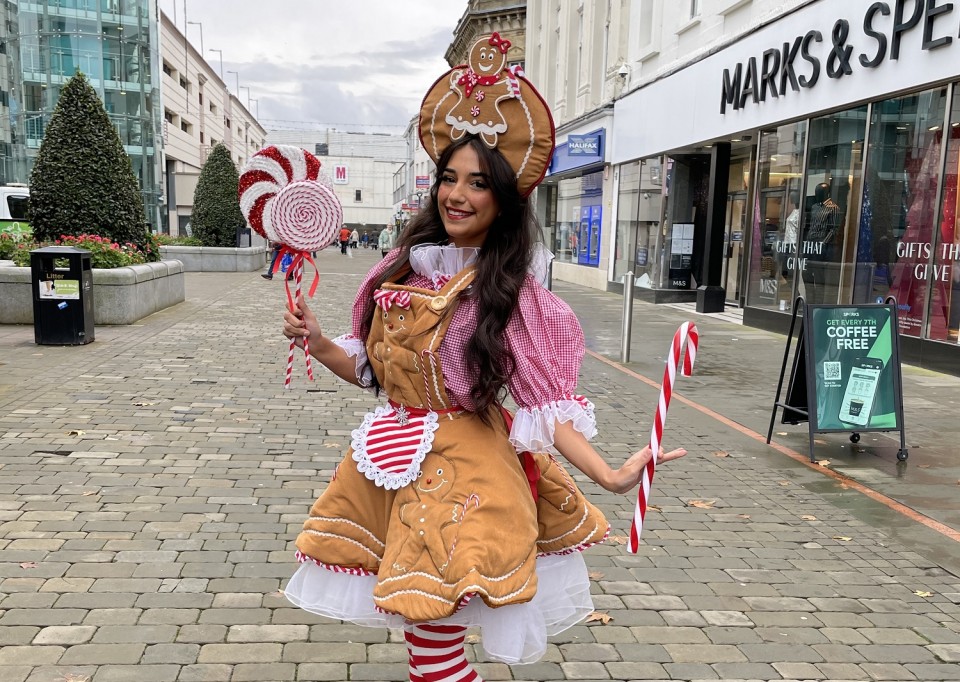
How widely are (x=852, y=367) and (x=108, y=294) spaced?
9874mm

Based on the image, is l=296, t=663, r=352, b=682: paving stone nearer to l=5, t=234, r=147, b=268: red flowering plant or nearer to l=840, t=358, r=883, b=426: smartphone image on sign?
l=840, t=358, r=883, b=426: smartphone image on sign

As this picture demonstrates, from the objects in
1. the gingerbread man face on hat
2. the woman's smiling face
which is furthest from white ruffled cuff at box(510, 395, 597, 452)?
the gingerbread man face on hat

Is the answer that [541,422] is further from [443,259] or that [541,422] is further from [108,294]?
[108,294]

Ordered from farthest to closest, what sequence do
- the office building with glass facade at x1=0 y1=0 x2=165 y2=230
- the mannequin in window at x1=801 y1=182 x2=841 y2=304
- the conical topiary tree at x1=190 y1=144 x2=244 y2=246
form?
the office building with glass facade at x1=0 y1=0 x2=165 y2=230 < the conical topiary tree at x1=190 y1=144 x2=244 y2=246 < the mannequin in window at x1=801 y1=182 x2=841 y2=304

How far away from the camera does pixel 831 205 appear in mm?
11922

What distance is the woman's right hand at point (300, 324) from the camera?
244 cm

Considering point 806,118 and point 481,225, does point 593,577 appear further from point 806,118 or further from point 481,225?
point 806,118

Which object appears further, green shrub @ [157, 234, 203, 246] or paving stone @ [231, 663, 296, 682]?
green shrub @ [157, 234, 203, 246]

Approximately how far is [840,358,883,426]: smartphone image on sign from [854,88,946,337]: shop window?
13.8 feet

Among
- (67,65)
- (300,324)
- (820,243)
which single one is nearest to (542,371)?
(300,324)

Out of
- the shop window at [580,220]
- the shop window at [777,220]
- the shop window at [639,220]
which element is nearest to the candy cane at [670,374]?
the shop window at [777,220]

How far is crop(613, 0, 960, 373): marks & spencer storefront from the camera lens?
949 cm

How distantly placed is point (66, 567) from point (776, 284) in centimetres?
1218

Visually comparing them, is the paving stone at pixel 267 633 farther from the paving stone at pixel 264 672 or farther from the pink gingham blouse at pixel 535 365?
the pink gingham blouse at pixel 535 365
